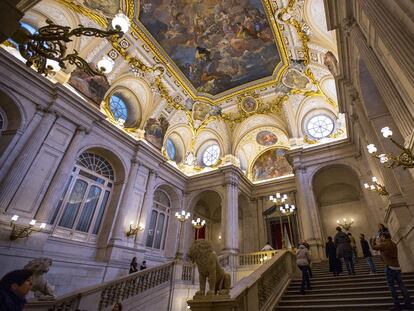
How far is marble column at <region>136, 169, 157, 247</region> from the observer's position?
41.2 ft

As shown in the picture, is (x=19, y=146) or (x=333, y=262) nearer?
(x=333, y=262)

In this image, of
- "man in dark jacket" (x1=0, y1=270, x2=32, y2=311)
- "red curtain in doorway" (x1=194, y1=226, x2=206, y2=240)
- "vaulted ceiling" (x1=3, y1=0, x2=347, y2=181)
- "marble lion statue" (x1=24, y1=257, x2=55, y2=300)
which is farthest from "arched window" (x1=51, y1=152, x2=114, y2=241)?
"man in dark jacket" (x1=0, y1=270, x2=32, y2=311)

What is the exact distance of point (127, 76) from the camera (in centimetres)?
1334

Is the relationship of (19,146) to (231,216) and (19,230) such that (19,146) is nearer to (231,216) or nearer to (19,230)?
(19,230)

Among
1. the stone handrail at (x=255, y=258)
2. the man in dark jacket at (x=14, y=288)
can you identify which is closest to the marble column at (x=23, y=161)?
the man in dark jacket at (x=14, y=288)

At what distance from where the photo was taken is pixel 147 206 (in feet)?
44.0

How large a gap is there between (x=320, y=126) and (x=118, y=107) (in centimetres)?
1254

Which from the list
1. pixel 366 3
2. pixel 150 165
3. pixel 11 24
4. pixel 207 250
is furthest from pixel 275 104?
pixel 11 24

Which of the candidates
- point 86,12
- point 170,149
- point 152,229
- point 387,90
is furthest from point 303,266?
point 170,149

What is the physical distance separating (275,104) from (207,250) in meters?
13.3

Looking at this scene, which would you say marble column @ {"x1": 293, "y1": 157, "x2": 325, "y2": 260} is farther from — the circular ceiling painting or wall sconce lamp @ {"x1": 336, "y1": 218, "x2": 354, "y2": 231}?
the circular ceiling painting

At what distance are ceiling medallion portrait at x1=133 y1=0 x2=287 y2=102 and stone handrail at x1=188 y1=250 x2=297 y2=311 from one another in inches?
415

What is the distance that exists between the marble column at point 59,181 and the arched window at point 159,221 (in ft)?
20.3

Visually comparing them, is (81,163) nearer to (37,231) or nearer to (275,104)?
(37,231)
